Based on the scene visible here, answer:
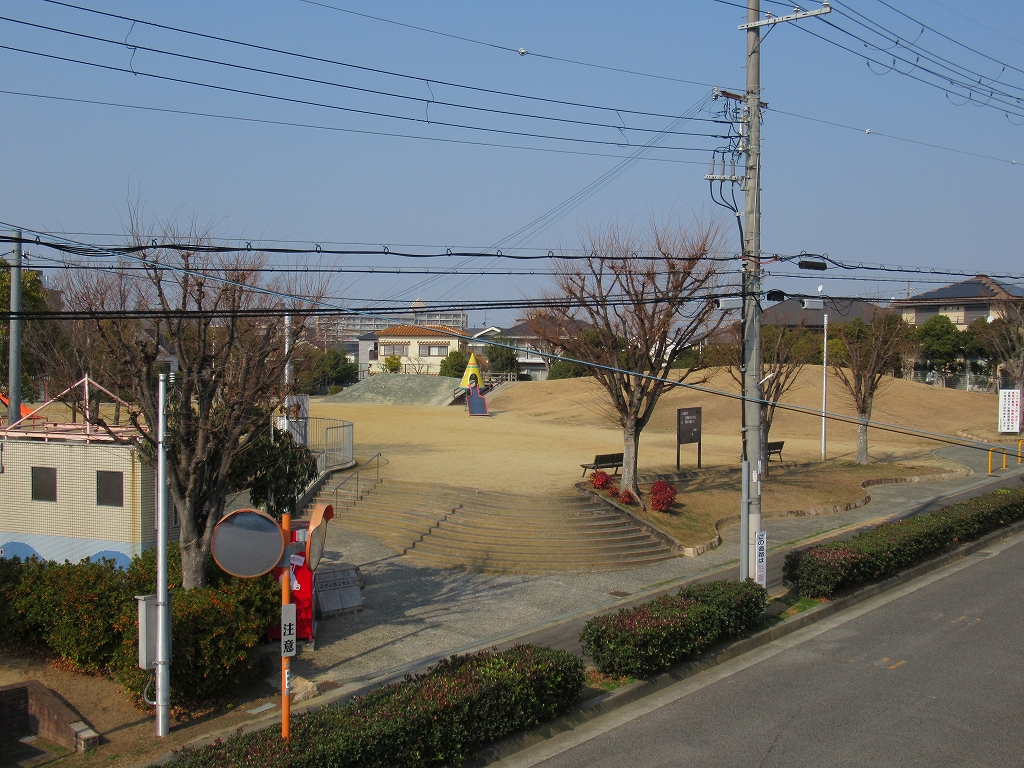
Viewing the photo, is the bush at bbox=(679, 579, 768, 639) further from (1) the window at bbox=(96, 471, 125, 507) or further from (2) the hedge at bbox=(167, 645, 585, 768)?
(1) the window at bbox=(96, 471, 125, 507)

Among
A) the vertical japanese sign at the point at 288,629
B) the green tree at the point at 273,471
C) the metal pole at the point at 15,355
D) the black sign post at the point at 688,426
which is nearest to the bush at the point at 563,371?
the black sign post at the point at 688,426

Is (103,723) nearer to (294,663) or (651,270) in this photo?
(294,663)

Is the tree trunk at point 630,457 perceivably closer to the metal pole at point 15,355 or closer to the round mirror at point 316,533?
the round mirror at point 316,533

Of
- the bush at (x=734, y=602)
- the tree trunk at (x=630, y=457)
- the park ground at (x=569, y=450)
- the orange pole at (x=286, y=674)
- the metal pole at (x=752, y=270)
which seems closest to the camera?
the orange pole at (x=286, y=674)

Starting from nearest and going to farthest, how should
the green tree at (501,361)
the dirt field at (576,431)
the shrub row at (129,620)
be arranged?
the shrub row at (129,620)
the dirt field at (576,431)
the green tree at (501,361)

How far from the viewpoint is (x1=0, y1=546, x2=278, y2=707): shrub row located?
10.7 metres

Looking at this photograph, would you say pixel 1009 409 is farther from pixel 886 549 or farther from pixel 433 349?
pixel 433 349

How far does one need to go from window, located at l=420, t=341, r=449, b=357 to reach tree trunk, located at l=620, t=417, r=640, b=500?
6793 centimetres

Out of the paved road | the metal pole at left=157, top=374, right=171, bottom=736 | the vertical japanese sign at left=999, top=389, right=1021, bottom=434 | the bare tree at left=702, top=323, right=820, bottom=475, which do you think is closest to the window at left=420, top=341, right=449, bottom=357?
Result: the bare tree at left=702, top=323, right=820, bottom=475

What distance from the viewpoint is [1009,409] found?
37.7m

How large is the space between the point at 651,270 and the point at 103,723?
16.5 m

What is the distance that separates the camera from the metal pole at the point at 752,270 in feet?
46.5

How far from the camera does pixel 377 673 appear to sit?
12188 mm

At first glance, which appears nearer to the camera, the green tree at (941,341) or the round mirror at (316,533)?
the round mirror at (316,533)
